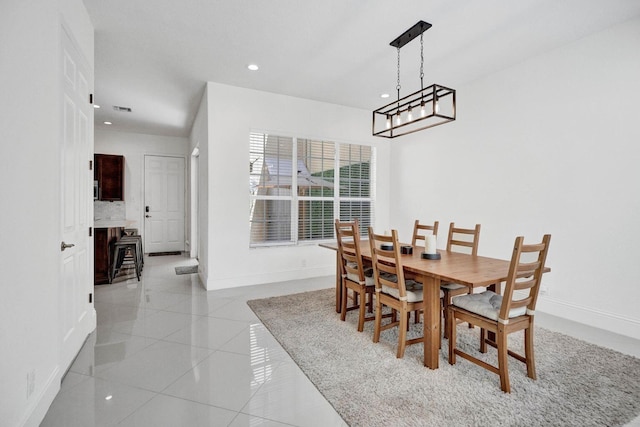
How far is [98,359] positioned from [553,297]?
441cm

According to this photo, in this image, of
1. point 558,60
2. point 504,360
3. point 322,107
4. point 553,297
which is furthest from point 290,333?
point 558,60

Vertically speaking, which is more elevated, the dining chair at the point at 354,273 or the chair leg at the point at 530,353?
the dining chair at the point at 354,273

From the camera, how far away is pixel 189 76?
3926 mm

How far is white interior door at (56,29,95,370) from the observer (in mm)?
2094

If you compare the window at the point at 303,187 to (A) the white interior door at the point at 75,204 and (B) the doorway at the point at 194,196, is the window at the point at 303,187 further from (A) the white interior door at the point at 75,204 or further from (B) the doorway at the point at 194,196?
(B) the doorway at the point at 194,196

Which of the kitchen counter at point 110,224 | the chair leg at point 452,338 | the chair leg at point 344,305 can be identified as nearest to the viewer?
the chair leg at point 452,338

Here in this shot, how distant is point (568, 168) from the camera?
3.20 meters

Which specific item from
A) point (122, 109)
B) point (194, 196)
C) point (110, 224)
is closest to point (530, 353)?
point (110, 224)

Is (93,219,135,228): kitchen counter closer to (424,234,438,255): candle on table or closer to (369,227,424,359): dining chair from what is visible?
(369,227,424,359): dining chair

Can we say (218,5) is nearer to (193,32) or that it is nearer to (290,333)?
(193,32)

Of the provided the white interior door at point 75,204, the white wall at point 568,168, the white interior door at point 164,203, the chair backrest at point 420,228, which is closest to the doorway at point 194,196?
the white interior door at point 164,203

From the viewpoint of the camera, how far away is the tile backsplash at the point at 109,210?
6516mm

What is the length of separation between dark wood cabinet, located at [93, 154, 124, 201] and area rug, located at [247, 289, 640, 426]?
217 inches

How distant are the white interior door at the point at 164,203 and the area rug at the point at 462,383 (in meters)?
5.50
